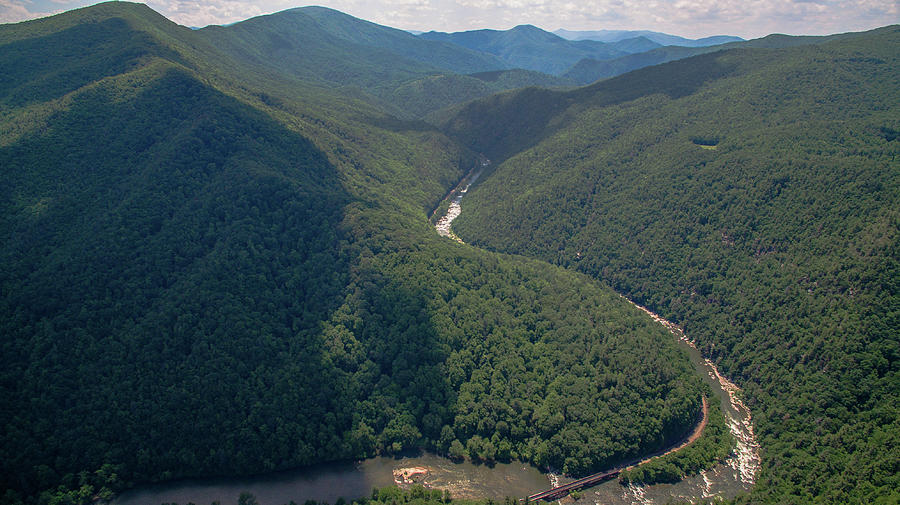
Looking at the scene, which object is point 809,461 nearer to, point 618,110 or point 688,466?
point 688,466

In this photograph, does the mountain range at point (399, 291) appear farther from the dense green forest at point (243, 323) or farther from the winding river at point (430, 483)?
the winding river at point (430, 483)

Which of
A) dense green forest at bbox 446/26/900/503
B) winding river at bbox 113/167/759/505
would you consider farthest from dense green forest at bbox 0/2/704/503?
dense green forest at bbox 446/26/900/503

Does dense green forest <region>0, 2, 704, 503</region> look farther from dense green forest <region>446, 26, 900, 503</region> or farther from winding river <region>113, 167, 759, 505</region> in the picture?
dense green forest <region>446, 26, 900, 503</region>

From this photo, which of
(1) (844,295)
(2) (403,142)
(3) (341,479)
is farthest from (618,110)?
(3) (341,479)

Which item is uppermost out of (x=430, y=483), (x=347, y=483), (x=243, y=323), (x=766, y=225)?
(x=766, y=225)

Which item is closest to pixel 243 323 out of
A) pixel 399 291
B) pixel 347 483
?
pixel 399 291

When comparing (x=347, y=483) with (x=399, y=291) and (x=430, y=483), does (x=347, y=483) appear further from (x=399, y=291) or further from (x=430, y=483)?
(x=399, y=291)
